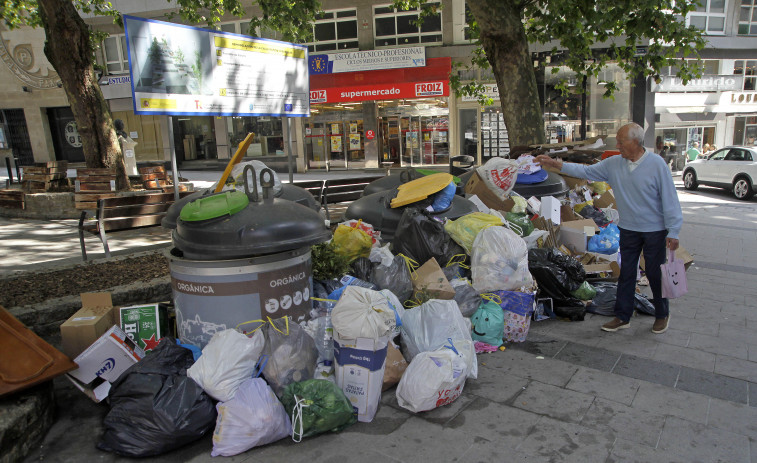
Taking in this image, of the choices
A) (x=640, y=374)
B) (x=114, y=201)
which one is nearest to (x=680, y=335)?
(x=640, y=374)

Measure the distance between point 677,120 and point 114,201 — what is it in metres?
20.8

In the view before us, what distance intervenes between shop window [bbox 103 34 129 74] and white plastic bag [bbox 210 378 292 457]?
2316 centimetres

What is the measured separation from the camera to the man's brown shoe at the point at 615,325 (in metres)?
4.19

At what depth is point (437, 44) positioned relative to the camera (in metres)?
18.3

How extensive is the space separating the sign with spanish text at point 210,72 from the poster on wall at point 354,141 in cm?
1267

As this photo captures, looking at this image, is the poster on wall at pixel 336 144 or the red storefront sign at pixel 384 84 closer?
the red storefront sign at pixel 384 84

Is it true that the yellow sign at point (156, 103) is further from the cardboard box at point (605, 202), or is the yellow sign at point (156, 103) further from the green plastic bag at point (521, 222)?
the cardboard box at point (605, 202)

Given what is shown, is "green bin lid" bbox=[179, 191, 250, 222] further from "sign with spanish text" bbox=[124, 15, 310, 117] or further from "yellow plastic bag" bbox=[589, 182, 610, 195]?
"yellow plastic bag" bbox=[589, 182, 610, 195]

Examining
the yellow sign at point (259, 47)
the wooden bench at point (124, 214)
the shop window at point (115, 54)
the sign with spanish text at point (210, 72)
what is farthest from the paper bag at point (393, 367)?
the shop window at point (115, 54)

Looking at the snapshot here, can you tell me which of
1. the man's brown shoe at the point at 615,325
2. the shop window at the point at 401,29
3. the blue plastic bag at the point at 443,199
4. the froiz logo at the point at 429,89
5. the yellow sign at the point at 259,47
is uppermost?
the shop window at the point at 401,29

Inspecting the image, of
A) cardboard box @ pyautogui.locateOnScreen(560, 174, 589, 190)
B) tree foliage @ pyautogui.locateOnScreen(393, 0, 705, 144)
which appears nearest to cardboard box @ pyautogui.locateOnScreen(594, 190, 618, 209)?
cardboard box @ pyautogui.locateOnScreen(560, 174, 589, 190)

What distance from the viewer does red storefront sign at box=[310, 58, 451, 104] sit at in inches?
697

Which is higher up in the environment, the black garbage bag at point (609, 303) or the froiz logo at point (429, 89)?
the froiz logo at point (429, 89)

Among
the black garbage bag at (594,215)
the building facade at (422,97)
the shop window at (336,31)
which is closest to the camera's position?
the black garbage bag at (594,215)
